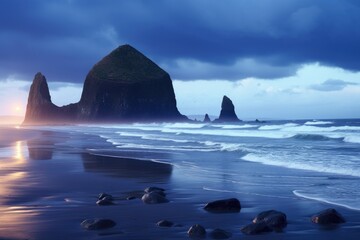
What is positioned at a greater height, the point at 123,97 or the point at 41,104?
the point at 123,97

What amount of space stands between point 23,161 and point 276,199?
12.8 m

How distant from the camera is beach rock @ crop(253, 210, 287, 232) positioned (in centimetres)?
706

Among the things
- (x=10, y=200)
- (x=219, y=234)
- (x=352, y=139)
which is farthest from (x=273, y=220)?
(x=352, y=139)

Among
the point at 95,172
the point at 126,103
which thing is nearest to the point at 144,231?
the point at 95,172

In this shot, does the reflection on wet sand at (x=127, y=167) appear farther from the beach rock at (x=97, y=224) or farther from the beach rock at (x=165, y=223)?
the beach rock at (x=97, y=224)

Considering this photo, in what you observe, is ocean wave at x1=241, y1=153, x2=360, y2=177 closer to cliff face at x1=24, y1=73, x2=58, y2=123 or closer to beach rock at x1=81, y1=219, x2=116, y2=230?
beach rock at x1=81, y1=219, x2=116, y2=230

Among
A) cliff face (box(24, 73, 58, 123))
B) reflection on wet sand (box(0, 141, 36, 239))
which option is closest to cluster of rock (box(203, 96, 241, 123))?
cliff face (box(24, 73, 58, 123))

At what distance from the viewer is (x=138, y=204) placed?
926 centimetres

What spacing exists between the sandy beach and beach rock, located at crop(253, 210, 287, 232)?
15 cm

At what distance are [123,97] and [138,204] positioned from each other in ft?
428

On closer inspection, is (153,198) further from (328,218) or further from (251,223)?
(328,218)

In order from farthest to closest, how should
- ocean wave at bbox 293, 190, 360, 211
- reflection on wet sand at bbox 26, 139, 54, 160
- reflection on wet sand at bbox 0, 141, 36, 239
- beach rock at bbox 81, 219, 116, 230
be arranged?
reflection on wet sand at bbox 26, 139, 54, 160
ocean wave at bbox 293, 190, 360, 211
beach rock at bbox 81, 219, 116, 230
reflection on wet sand at bbox 0, 141, 36, 239

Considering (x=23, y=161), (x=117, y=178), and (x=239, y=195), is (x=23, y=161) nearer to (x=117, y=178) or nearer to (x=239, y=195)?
(x=117, y=178)

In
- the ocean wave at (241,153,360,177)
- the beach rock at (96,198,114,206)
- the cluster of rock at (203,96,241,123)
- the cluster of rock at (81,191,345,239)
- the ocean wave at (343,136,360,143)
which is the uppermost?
the cluster of rock at (203,96,241,123)
